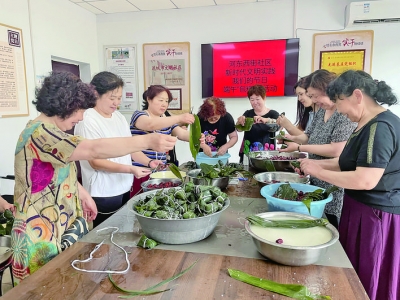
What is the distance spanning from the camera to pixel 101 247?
3.78ft

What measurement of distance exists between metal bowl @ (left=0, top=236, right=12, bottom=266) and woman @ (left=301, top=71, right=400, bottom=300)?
1420 mm

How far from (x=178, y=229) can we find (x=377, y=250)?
39.3 inches

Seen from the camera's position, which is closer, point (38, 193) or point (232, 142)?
point (38, 193)

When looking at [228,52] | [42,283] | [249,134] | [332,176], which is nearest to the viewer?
[42,283]

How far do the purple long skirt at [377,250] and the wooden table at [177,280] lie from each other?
54cm

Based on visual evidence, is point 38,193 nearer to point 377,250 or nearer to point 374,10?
point 377,250

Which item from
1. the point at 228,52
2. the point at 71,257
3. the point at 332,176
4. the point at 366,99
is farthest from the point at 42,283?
the point at 228,52

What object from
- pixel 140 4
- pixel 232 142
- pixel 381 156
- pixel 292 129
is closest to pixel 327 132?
pixel 381 156

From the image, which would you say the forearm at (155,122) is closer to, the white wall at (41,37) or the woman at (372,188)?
the woman at (372,188)

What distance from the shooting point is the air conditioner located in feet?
11.6

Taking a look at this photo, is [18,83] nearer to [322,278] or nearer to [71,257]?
[71,257]

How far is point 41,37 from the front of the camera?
3430 mm

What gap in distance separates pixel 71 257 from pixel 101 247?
0.37 feet

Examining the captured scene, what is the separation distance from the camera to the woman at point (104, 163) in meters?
1.72
